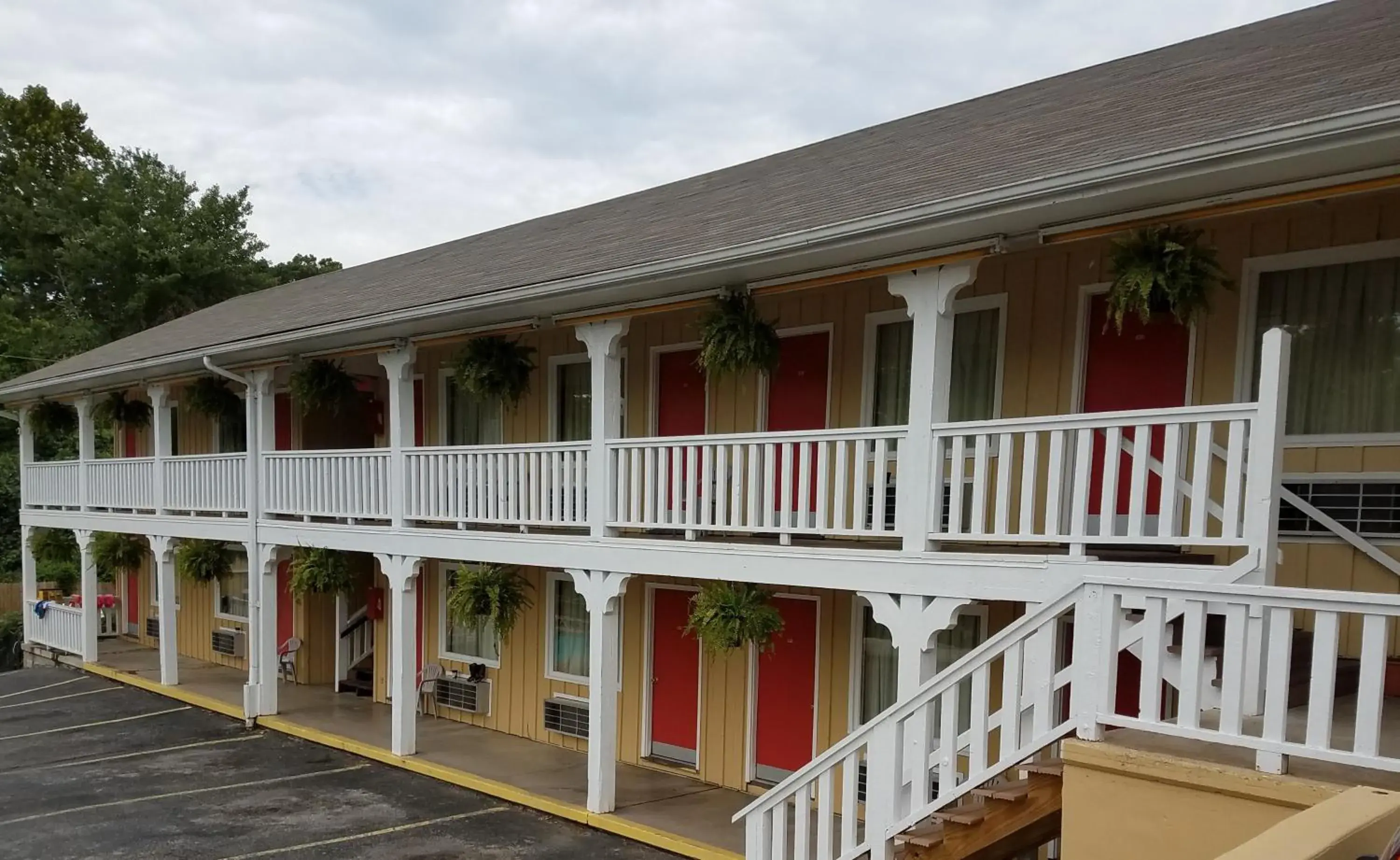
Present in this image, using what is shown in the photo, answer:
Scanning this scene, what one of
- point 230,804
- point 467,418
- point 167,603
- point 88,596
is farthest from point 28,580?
point 230,804

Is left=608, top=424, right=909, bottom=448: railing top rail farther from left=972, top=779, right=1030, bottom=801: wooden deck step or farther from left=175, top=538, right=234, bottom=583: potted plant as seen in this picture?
left=175, top=538, right=234, bottom=583: potted plant

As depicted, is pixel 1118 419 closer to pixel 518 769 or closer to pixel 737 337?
pixel 737 337

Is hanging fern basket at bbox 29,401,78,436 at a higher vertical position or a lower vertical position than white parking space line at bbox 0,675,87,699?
higher

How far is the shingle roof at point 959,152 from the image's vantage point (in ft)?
18.3

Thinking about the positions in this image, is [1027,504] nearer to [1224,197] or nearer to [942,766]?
[942,766]

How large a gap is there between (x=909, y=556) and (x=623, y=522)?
300cm

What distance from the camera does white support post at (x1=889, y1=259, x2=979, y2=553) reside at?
6.45 meters

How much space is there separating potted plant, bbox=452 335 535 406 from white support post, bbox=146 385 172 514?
7259 mm

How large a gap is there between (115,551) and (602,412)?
12810mm

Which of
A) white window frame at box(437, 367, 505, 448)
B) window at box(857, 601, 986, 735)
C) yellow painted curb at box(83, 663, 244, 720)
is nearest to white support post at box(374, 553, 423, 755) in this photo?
white window frame at box(437, 367, 505, 448)

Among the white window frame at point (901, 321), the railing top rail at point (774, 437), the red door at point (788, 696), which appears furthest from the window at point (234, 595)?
the white window frame at point (901, 321)

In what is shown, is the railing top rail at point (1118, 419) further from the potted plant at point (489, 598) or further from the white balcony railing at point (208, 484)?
the white balcony railing at point (208, 484)

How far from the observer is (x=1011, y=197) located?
5.62 m

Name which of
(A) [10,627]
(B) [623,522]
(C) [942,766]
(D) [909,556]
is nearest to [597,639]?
(B) [623,522]
